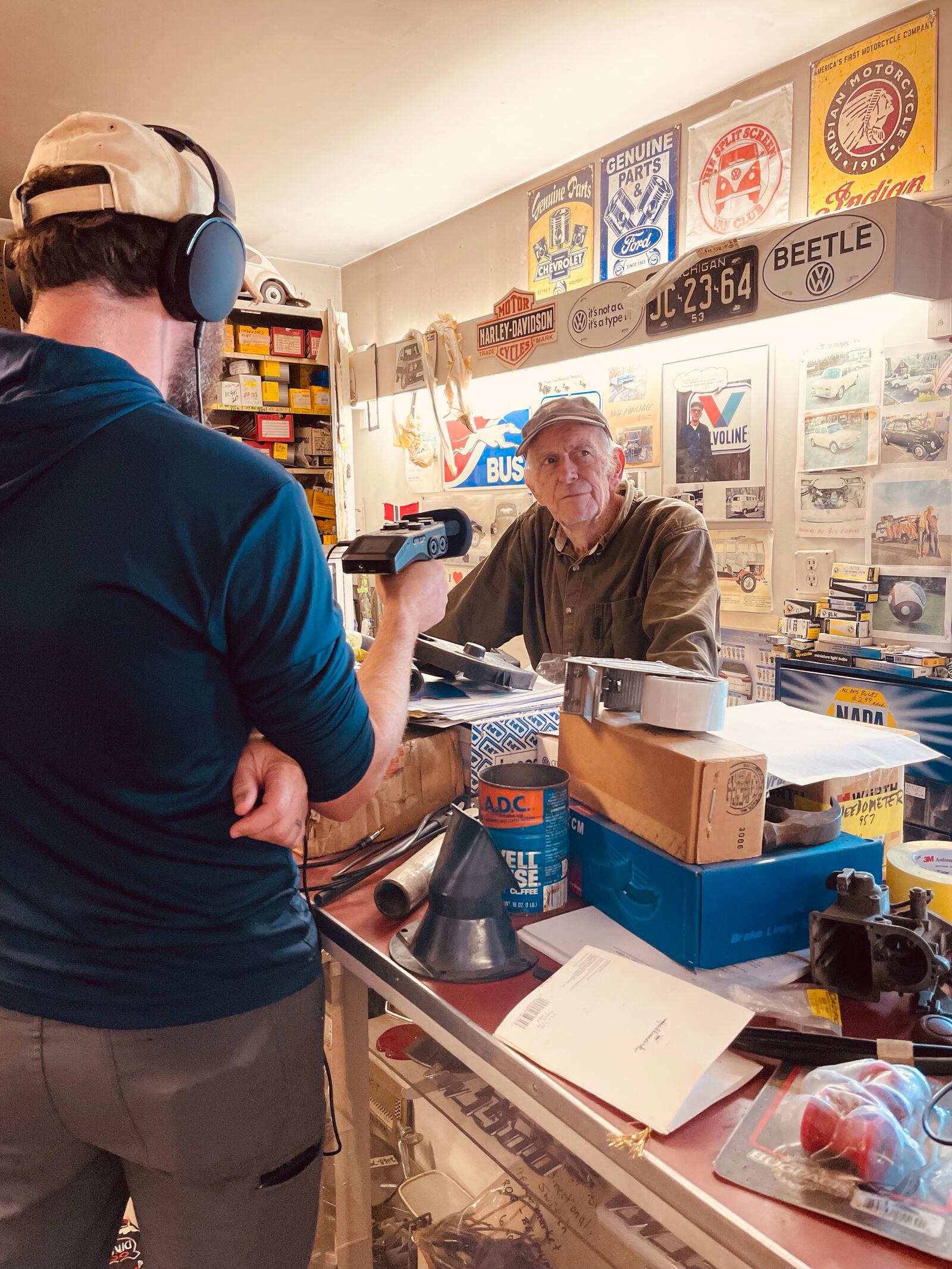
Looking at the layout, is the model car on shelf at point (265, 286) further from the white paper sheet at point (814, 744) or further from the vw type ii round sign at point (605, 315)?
the white paper sheet at point (814, 744)

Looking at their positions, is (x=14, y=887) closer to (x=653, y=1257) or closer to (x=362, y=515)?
(x=653, y=1257)

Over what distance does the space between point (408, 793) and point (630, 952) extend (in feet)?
1.62

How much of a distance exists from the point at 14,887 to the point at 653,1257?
0.72 m

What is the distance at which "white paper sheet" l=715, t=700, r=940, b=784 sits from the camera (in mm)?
1100

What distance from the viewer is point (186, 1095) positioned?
86cm

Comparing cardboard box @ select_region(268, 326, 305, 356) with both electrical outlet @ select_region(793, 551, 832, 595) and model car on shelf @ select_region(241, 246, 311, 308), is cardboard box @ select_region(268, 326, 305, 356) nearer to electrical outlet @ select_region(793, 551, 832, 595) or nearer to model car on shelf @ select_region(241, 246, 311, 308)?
model car on shelf @ select_region(241, 246, 311, 308)

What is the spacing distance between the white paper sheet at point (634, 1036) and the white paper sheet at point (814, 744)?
12.0 inches

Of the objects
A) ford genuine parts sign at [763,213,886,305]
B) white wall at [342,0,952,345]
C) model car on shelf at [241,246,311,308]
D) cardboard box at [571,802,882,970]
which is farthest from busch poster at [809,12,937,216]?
model car on shelf at [241,246,311,308]

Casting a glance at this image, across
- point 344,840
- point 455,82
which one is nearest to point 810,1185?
point 344,840

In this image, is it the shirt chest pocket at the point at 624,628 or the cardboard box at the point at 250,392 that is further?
the cardboard box at the point at 250,392

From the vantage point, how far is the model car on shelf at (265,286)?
15.4 feet

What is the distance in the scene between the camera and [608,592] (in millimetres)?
2363

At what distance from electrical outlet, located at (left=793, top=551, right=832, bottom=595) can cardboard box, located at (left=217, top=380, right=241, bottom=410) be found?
299cm

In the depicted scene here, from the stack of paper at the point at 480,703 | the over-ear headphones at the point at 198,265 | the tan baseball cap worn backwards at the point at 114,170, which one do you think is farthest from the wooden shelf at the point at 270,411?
the tan baseball cap worn backwards at the point at 114,170
